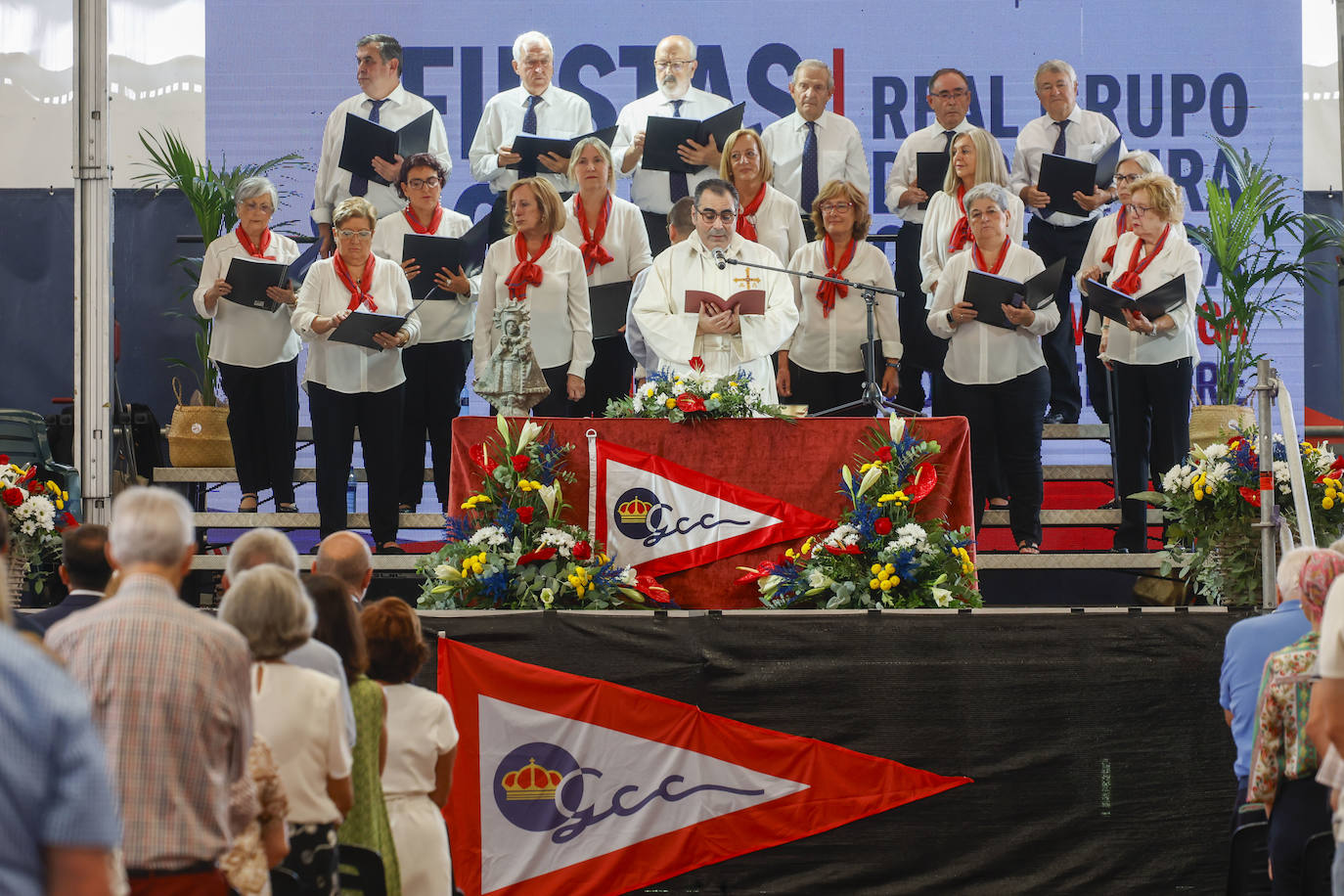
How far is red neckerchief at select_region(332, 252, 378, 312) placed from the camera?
8438 millimetres

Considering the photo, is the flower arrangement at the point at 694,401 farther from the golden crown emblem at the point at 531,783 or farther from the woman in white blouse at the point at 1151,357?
the woman in white blouse at the point at 1151,357

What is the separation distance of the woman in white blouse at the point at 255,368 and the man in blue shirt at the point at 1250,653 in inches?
220

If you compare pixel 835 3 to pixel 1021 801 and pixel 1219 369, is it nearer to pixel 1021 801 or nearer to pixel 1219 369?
pixel 1219 369

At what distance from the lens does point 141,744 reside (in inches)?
113

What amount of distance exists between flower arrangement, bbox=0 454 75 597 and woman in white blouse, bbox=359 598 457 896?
3.82 meters

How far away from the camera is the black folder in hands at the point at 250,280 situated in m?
8.71

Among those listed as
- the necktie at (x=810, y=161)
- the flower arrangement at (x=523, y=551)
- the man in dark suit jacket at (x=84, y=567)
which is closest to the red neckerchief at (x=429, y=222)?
the necktie at (x=810, y=161)

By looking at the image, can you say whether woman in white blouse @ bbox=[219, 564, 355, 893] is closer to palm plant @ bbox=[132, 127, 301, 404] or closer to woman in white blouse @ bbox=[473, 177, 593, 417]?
woman in white blouse @ bbox=[473, 177, 593, 417]

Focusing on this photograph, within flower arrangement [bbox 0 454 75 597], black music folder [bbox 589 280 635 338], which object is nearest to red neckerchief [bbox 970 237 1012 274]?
black music folder [bbox 589 280 635 338]

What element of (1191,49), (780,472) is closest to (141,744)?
(780,472)

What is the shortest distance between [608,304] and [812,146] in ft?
6.13

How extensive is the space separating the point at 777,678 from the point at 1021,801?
1054 millimetres

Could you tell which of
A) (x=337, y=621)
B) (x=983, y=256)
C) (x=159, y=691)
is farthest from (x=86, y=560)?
(x=983, y=256)

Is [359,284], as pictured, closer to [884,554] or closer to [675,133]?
[675,133]
